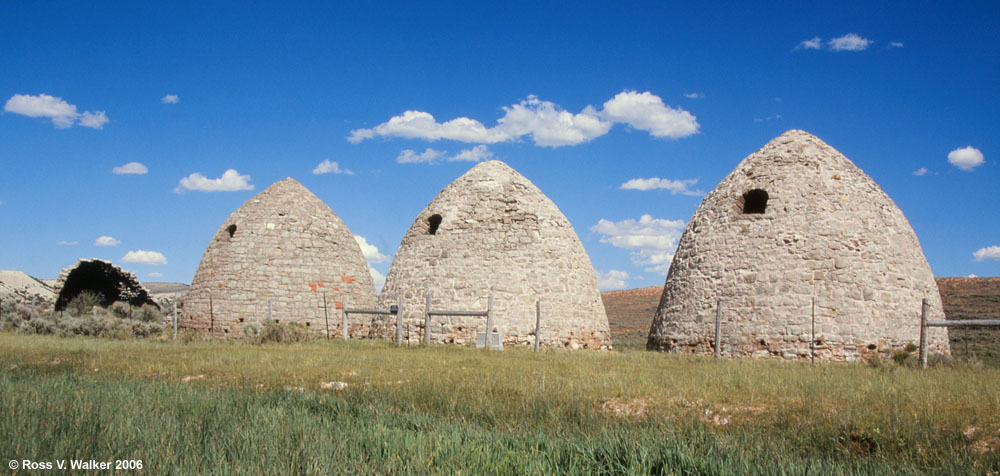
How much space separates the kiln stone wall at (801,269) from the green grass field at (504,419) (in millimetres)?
3936

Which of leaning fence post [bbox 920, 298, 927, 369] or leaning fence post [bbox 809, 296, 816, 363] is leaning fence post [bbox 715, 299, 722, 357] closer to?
leaning fence post [bbox 809, 296, 816, 363]

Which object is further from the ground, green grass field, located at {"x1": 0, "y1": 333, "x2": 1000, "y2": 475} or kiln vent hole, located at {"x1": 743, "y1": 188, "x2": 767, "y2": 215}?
kiln vent hole, located at {"x1": 743, "y1": 188, "x2": 767, "y2": 215}

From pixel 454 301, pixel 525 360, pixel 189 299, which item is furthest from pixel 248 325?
pixel 525 360

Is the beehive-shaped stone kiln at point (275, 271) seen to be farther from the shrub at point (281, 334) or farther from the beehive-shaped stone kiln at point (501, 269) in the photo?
the beehive-shaped stone kiln at point (501, 269)

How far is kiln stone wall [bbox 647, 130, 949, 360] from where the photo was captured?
15.8 metres

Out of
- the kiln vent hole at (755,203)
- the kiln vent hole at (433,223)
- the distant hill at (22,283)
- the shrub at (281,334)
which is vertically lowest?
the shrub at (281,334)

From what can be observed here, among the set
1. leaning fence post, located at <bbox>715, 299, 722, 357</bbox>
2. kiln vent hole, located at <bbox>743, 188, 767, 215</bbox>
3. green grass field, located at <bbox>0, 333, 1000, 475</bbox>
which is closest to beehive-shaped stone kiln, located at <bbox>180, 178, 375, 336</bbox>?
green grass field, located at <bbox>0, 333, 1000, 475</bbox>

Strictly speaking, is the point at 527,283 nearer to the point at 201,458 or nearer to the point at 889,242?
the point at 889,242

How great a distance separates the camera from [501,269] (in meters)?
19.4

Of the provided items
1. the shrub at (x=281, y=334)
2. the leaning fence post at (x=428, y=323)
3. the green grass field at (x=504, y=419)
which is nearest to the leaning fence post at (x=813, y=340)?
the green grass field at (x=504, y=419)

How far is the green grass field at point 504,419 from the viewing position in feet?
15.4

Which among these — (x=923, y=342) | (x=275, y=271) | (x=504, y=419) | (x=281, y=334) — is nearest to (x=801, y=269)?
(x=923, y=342)

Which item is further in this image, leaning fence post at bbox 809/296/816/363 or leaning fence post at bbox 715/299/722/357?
leaning fence post at bbox 715/299/722/357

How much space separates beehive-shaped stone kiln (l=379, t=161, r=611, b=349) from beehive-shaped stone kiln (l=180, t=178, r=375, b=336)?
3.13 metres
